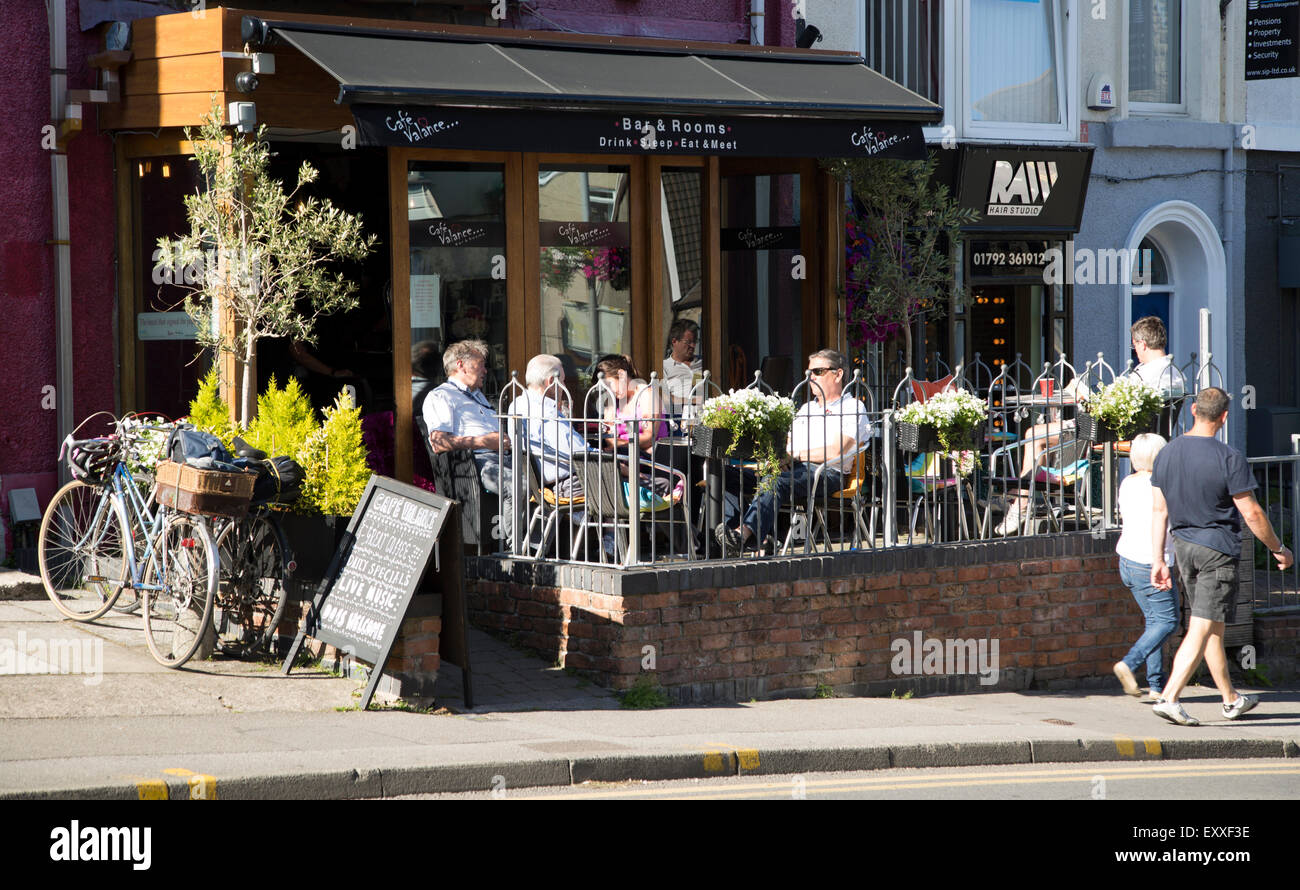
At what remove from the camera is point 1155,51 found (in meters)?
17.4

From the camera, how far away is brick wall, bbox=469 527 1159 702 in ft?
29.0

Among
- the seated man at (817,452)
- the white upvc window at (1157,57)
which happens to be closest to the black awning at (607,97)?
Answer: the seated man at (817,452)

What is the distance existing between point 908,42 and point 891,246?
296 centimetres

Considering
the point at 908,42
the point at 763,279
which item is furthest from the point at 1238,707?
the point at 908,42

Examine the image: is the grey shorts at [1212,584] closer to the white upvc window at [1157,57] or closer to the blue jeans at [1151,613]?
the blue jeans at [1151,613]

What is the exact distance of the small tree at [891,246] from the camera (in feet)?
44.2

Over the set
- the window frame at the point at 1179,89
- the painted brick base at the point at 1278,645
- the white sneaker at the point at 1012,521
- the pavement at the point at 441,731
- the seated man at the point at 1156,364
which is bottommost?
the painted brick base at the point at 1278,645

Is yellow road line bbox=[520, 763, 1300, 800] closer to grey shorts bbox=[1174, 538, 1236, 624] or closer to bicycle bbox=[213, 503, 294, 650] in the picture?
grey shorts bbox=[1174, 538, 1236, 624]

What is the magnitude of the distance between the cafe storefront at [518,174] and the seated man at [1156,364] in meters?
2.37

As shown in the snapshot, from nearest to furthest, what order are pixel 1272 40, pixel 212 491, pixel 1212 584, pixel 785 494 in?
pixel 212 491 < pixel 1212 584 < pixel 785 494 < pixel 1272 40

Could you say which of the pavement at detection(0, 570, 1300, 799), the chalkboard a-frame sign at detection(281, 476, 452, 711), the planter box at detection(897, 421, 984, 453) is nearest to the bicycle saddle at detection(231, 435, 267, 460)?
the chalkboard a-frame sign at detection(281, 476, 452, 711)

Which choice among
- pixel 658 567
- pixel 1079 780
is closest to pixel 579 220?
pixel 658 567

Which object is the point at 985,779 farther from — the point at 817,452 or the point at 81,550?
the point at 81,550

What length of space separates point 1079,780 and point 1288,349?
12.1 meters
